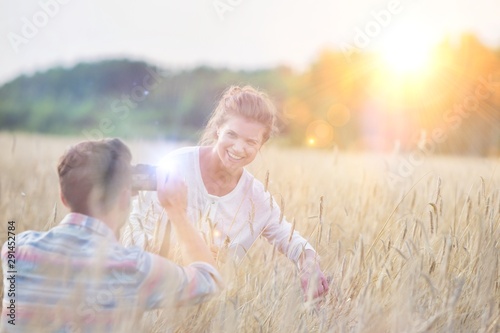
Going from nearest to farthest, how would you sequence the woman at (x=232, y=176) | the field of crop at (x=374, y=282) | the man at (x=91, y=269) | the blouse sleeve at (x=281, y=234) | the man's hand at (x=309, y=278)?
the man at (x=91, y=269)
the field of crop at (x=374, y=282)
the man's hand at (x=309, y=278)
the blouse sleeve at (x=281, y=234)
the woman at (x=232, y=176)

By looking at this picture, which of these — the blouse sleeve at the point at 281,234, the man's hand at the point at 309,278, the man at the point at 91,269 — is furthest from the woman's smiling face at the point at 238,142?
the man at the point at 91,269

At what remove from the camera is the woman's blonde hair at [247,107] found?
2.61 metres

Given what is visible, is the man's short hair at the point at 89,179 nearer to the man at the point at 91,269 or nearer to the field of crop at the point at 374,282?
the man at the point at 91,269

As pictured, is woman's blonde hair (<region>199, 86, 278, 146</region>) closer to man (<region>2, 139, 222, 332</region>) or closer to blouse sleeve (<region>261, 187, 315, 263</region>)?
blouse sleeve (<region>261, 187, 315, 263</region>)

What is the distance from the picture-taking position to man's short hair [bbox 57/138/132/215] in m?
1.63

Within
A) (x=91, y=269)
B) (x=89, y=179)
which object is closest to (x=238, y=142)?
(x=89, y=179)

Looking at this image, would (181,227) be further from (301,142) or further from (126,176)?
(301,142)

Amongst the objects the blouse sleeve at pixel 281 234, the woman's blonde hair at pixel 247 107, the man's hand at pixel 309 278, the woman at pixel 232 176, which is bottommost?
the man's hand at pixel 309 278

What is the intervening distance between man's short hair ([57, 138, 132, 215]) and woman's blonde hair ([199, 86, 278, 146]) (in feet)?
3.33

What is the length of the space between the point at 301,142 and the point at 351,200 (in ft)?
37.9

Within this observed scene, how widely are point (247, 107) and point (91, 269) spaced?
1.25 metres

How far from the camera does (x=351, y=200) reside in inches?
131

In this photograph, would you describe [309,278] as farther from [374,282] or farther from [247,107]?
[247,107]

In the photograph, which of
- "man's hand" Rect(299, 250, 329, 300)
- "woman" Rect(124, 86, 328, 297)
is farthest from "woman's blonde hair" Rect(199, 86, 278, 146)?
"man's hand" Rect(299, 250, 329, 300)
